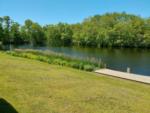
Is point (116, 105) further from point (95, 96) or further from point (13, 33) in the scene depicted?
point (13, 33)

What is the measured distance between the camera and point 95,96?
771 cm

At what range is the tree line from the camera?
66.6m

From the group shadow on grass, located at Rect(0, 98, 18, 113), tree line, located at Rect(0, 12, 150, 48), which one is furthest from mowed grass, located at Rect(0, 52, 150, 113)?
tree line, located at Rect(0, 12, 150, 48)

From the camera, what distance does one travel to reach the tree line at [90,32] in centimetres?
6662

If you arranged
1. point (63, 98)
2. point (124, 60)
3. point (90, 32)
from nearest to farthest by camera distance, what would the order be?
point (63, 98) → point (124, 60) → point (90, 32)

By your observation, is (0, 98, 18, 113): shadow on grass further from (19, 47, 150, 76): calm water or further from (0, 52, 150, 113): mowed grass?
(19, 47, 150, 76): calm water

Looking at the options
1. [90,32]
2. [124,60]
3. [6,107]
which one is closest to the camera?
[6,107]

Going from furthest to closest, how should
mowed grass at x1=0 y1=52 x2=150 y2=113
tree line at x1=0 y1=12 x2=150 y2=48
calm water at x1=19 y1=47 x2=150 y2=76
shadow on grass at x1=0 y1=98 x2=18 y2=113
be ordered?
tree line at x1=0 y1=12 x2=150 y2=48 → calm water at x1=19 y1=47 x2=150 y2=76 → mowed grass at x1=0 y1=52 x2=150 y2=113 → shadow on grass at x1=0 y1=98 x2=18 y2=113

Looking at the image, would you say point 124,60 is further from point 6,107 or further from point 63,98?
point 6,107

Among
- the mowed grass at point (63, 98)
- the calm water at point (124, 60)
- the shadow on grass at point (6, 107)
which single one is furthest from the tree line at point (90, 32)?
the shadow on grass at point (6, 107)

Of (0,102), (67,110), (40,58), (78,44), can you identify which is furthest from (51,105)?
(78,44)

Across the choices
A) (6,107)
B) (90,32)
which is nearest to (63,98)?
(6,107)

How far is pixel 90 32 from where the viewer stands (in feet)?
245

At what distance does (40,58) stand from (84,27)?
59324 mm
